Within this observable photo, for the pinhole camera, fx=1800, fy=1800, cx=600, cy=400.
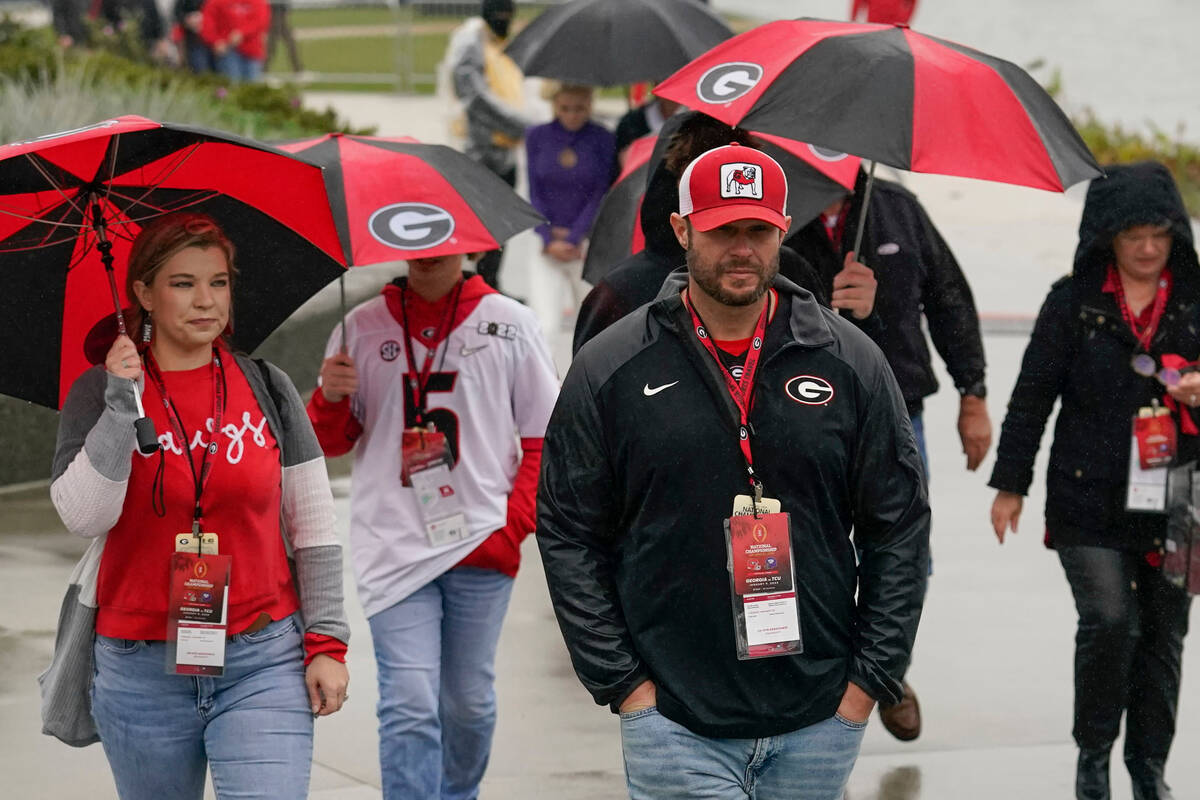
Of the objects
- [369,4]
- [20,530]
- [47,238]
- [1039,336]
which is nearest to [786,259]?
[1039,336]

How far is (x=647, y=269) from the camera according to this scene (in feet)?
16.9

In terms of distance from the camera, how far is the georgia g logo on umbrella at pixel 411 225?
5059 millimetres

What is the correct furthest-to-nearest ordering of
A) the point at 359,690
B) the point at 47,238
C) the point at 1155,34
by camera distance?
the point at 1155,34 → the point at 359,690 → the point at 47,238

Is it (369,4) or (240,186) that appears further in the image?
(369,4)

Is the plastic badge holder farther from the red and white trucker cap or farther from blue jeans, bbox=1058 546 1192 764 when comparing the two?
the red and white trucker cap

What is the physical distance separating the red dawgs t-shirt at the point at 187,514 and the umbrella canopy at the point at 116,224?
1.11ft

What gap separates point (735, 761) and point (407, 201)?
2.05 meters

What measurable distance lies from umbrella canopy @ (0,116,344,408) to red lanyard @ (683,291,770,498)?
1.15 m

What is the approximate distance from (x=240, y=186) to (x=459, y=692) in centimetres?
170

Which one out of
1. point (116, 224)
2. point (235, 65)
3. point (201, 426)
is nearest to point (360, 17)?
point (235, 65)

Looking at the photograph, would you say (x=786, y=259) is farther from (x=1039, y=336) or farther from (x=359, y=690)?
Result: (x=359, y=690)

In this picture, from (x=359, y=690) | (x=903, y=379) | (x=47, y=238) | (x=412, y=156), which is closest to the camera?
(x=47, y=238)

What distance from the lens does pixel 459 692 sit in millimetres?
5395

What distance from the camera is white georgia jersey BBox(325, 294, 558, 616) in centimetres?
534
